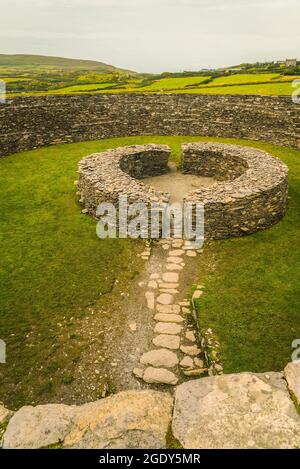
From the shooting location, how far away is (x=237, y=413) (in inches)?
150

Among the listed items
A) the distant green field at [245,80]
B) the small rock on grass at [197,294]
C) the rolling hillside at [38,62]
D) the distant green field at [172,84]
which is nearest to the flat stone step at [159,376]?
the small rock on grass at [197,294]

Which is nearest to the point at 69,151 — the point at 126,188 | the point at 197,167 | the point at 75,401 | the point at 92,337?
the point at 197,167

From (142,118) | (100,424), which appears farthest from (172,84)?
(100,424)

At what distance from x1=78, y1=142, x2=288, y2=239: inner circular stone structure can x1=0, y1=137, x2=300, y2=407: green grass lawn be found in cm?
69

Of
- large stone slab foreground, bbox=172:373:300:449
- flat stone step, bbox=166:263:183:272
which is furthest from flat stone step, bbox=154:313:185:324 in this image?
large stone slab foreground, bbox=172:373:300:449

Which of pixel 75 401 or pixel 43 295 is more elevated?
pixel 43 295

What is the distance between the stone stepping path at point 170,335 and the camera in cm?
777

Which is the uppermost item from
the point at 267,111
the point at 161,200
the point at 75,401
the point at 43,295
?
the point at 267,111

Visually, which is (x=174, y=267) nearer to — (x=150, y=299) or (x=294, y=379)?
(x=150, y=299)

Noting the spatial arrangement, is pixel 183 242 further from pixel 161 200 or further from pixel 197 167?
pixel 197 167

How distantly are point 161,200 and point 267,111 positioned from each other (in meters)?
16.1

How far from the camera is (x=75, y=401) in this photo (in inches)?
283

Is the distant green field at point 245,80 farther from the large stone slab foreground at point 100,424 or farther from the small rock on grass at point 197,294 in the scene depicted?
the large stone slab foreground at point 100,424
